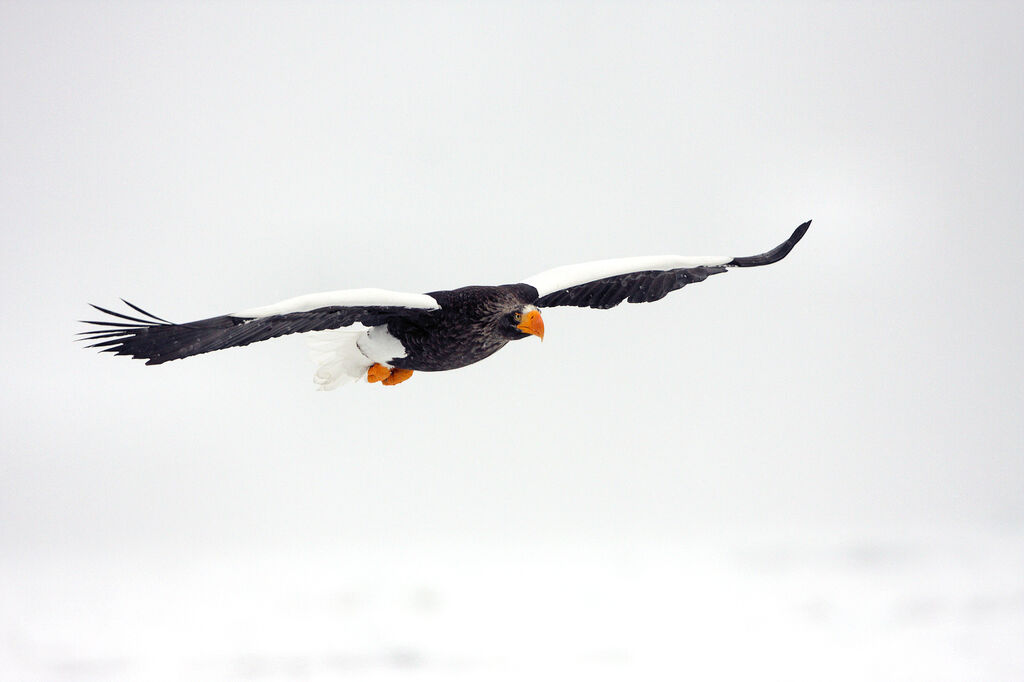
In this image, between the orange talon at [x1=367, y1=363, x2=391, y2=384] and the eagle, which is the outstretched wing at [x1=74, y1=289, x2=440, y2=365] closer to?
the eagle

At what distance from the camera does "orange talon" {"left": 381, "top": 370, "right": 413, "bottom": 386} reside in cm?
407

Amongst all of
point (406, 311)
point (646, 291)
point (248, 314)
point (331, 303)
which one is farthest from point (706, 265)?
point (248, 314)

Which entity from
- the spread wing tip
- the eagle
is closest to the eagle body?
the eagle

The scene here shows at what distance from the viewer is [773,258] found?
4051mm

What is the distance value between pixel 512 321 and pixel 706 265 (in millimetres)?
1053

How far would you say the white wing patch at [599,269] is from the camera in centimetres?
377

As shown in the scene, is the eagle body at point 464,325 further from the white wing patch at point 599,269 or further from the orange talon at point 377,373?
the orange talon at point 377,373

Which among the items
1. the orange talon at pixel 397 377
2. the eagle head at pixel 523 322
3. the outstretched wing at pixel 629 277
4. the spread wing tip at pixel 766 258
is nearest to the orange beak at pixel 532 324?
the eagle head at pixel 523 322

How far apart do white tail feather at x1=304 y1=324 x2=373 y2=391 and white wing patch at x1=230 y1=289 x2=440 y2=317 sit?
0.68 metres

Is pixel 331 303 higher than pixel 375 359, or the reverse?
pixel 331 303

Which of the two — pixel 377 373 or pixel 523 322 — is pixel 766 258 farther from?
pixel 377 373

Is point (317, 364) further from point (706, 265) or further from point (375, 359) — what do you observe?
point (706, 265)

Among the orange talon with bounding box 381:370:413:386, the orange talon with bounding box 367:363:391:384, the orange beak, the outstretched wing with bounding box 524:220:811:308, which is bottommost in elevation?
the orange talon with bounding box 381:370:413:386

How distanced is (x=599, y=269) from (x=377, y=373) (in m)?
1.06
